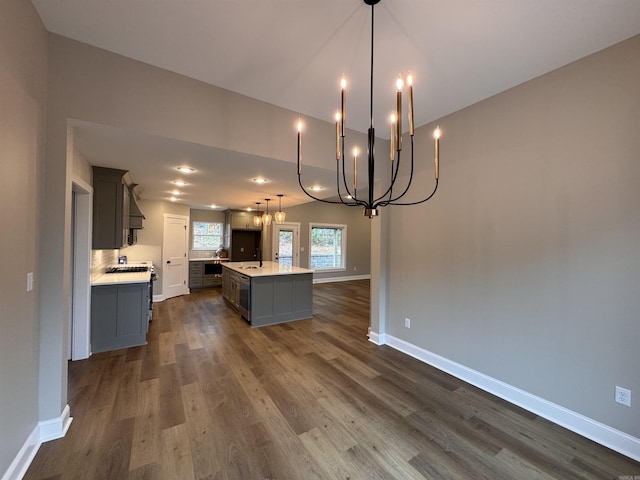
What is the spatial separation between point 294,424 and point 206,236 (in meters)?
7.37

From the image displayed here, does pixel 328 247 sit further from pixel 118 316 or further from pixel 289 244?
pixel 118 316

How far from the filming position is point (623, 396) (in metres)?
1.86

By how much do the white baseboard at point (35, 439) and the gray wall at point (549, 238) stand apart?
3.51 metres

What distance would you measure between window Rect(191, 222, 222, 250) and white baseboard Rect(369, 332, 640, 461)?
7.09 meters

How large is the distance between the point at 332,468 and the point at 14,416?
1951 millimetres

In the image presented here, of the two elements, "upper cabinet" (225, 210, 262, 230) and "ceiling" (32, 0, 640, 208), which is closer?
"ceiling" (32, 0, 640, 208)

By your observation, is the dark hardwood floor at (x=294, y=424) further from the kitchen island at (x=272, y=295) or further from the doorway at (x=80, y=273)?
the kitchen island at (x=272, y=295)

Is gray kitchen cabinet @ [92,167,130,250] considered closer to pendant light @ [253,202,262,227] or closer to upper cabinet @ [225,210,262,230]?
upper cabinet @ [225,210,262,230]

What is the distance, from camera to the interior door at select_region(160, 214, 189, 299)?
6.13 meters

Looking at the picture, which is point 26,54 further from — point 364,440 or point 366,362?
point 366,362

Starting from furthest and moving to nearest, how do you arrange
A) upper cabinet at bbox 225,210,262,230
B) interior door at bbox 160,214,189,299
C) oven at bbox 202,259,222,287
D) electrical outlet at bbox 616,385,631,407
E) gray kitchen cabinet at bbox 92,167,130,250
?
upper cabinet at bbox 225,210,262,230 → oven at bbox 202,259,222,287 → interior door at bbox 160,214,189,299 → gray kitchen cabinet at bbox 92,167,130,250 → electrical outlet at bbox 616,385,631,407

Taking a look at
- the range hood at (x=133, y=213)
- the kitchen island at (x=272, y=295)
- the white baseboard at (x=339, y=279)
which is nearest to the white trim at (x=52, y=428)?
the kitchen island at (x=272, y=295)

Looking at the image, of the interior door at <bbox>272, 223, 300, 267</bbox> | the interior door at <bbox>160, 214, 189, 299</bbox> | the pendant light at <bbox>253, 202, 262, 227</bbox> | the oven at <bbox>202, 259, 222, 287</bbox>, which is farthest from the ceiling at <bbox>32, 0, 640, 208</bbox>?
the interior door at <bbox>272, 223, 300, 267</bbox>

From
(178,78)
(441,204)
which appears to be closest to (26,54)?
(178,78)
